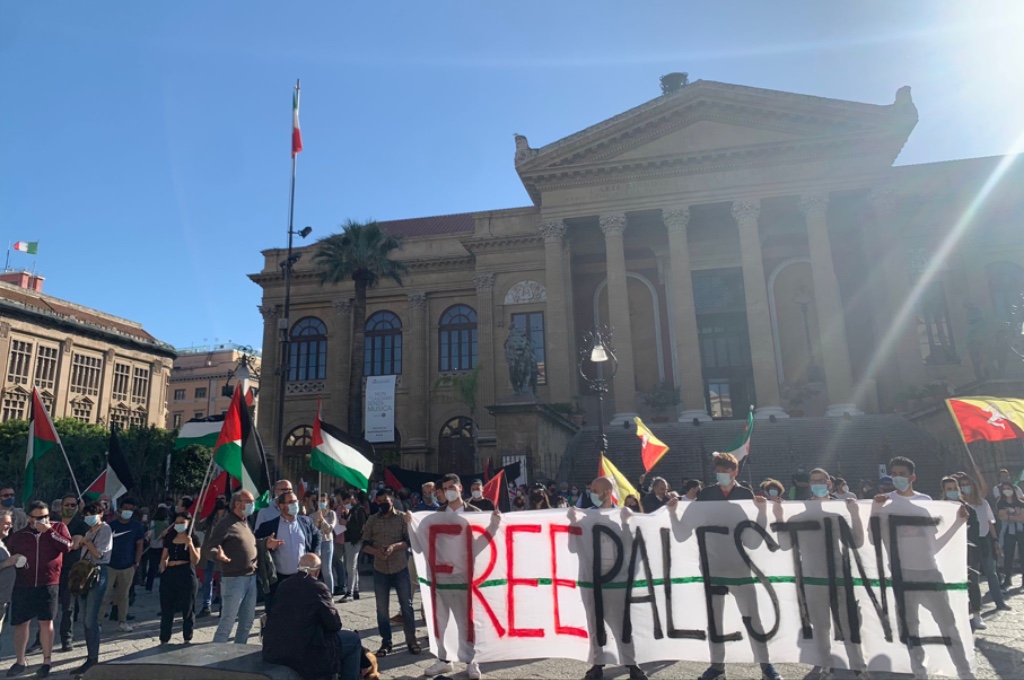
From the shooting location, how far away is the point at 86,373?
51406 mm

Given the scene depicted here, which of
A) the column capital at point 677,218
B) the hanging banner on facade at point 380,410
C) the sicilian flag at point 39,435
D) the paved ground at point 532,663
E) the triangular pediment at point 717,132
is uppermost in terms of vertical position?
the triangular pediment at point 717,132

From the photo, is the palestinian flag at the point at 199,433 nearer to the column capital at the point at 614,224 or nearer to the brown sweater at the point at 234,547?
the brown sweater at the point at 234,547

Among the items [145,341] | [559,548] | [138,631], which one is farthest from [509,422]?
[145,341]

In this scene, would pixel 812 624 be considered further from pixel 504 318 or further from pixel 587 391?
pixel 504 318

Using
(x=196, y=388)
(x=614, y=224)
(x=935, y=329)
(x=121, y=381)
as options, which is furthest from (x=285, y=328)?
(x=196, y=388)

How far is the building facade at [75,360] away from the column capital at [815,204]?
156 ft

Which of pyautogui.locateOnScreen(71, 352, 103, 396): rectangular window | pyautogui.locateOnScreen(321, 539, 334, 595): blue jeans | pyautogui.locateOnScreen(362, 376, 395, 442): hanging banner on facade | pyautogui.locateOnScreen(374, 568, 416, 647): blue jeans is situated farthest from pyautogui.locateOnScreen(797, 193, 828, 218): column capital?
pyautogui.locateOnScreen(71, 352, 103, 396): rectangular window

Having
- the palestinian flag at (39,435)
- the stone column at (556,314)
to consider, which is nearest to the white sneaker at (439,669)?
the palestinian flag at (39,435)

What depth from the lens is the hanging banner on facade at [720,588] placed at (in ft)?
18.5

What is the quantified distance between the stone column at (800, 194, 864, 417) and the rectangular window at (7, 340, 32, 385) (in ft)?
163

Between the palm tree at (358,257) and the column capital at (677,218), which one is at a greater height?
the column capital at (677,218)

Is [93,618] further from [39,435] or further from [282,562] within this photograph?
[39,435]

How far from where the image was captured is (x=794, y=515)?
5.95m

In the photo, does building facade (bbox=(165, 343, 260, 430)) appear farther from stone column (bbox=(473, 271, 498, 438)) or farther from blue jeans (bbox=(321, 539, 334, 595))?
blue jeans (bbox=(321, 539, 334, 595))
